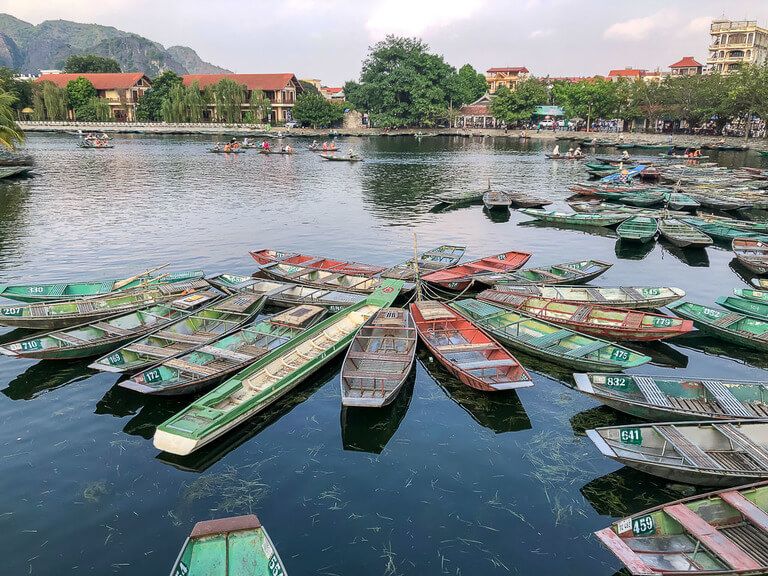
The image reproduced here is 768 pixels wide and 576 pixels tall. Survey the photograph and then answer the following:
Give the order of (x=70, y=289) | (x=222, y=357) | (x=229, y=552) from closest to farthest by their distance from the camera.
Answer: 1. (x=229, y=552)
2. (x=222, y=357)
3. (x=70, y=289)

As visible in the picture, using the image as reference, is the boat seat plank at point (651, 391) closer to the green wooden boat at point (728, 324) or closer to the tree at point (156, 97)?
the green wooden boat at point (728, 324)

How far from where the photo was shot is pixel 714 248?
31.8 meters

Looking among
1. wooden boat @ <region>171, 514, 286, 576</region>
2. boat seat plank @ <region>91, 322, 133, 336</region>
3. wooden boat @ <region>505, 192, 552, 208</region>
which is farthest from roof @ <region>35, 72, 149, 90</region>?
wooden boat @ <region>171, 514, 286, 576</region>

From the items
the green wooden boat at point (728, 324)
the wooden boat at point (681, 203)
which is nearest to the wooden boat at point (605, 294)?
the green wooden boat at point (728, 324)

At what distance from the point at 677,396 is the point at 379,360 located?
841cm

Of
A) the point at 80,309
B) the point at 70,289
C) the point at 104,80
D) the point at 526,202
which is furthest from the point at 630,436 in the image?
the point at 104,80

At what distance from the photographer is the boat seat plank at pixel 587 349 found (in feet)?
52.9

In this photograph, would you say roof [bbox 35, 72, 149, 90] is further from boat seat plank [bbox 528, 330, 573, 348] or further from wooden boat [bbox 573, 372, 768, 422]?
wooden boat [bbox 573, 372, 768, 422]

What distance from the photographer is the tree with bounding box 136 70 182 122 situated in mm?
118938

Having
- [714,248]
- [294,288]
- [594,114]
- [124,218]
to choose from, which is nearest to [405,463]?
Answer: [294,288]

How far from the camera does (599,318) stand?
1948 cm

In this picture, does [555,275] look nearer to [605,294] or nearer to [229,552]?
[605,294]

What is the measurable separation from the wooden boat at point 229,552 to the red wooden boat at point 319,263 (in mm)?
15172

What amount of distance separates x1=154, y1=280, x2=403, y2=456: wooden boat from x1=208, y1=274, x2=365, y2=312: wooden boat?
1.00 m
